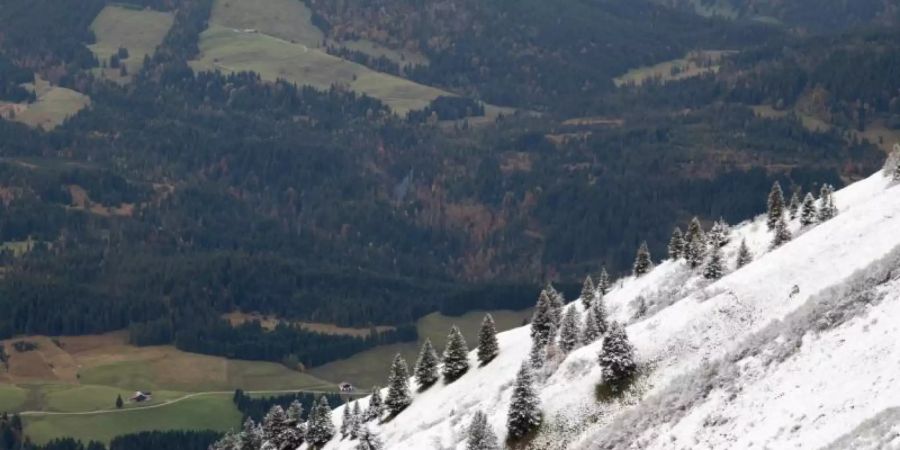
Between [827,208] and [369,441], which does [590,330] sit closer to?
[369,441]

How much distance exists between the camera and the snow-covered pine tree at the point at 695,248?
11212 cm

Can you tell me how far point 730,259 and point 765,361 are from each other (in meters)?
34.9

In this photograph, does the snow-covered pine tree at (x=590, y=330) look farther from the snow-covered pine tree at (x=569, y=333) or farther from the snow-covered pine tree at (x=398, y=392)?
the snow-covered pine tree at (x=398, y=392)

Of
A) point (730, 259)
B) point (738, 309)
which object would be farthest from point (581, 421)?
point (730, 259)

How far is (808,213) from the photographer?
108 meters

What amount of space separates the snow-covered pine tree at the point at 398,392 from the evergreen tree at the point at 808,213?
34143 mm

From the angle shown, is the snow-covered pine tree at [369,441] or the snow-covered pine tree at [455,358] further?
the snow-covered pine tree at [455,358]

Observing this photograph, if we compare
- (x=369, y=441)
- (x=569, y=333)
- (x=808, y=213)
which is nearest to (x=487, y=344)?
(x=569, y=333)

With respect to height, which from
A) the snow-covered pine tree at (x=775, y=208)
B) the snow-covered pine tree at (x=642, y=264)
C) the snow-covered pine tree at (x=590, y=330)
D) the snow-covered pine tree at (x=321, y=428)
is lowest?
the snow-covered pine tree at (x=321, y=428)

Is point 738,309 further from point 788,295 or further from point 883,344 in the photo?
point 883,344

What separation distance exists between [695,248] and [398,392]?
1071 inches

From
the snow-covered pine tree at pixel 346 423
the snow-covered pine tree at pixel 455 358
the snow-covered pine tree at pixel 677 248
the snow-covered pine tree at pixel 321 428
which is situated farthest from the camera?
the snow-covered pine tree at pixel 321 428

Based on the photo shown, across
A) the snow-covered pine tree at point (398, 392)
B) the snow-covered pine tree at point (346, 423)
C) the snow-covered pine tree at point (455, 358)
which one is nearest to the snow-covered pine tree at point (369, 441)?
the snow-covered pine tree at point (346, 423)

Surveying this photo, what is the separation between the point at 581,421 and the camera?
286 feet
